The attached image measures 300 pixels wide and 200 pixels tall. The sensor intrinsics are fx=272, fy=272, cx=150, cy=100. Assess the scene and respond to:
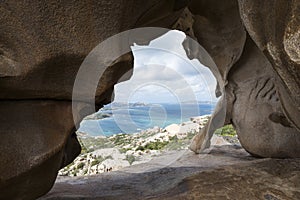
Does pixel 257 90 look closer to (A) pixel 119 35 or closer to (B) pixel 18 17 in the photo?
(A) pixel 119 35

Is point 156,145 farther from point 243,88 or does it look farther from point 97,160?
point 243,88

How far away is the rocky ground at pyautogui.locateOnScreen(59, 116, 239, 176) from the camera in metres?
3.66

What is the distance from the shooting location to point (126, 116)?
9.50ft

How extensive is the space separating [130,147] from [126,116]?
5.32ft

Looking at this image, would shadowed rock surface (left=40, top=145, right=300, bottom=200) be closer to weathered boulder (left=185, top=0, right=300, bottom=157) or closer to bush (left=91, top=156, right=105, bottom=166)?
weathered boulder (left=185, top=0, right=300, bottom=157)

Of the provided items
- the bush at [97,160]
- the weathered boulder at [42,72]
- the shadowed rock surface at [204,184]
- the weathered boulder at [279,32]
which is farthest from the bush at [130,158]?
the weathered boulder at [279,32]

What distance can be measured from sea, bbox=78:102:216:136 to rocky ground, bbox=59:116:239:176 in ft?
1.09

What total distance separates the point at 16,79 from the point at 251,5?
1621 millimetres

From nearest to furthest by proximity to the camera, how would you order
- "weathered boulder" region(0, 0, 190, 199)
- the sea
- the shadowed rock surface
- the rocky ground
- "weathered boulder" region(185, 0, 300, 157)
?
"weathered boulder" region(0, 0, 190, 199) < the shadowed rock surface < the sea < "weathered boulder" region(185, 0, 300, 157) < the rocky ground

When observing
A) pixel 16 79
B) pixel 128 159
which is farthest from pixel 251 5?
pixel 128 159

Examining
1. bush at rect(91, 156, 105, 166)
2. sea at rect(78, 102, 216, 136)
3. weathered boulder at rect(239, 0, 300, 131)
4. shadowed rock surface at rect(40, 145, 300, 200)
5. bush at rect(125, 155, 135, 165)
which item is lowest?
bush at rect(125, 155, 135, 165)

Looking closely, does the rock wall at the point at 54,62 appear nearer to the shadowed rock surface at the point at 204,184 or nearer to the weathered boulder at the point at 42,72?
the weathered boulder at the point at 42,72

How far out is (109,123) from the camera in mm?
2924

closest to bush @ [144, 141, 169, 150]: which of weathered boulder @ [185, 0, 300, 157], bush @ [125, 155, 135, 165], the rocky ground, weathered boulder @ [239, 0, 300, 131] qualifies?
the rocky ground
